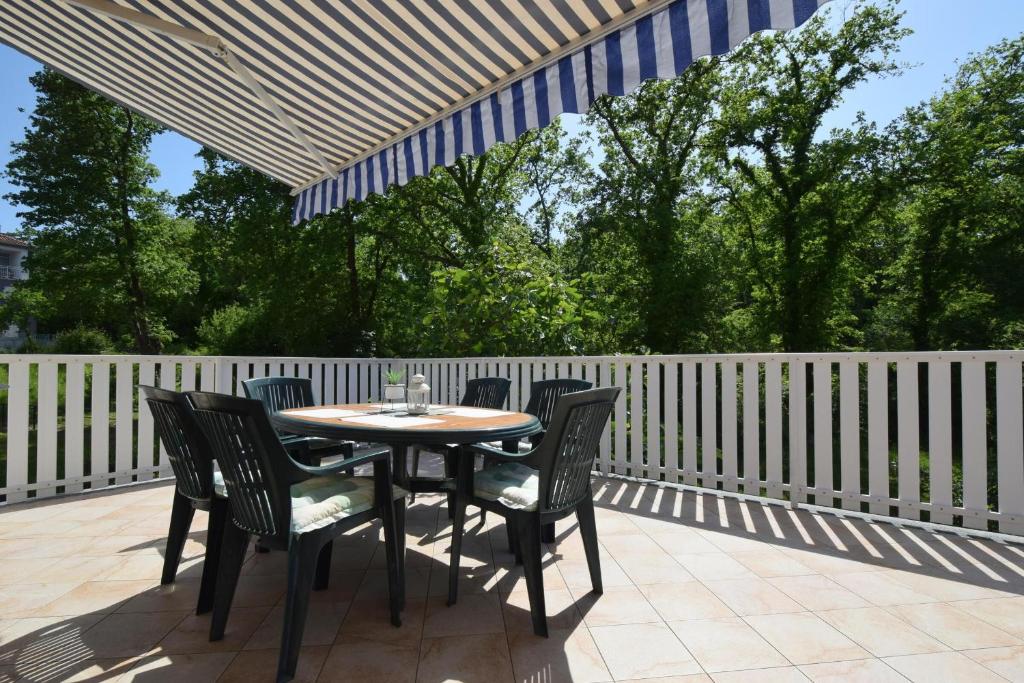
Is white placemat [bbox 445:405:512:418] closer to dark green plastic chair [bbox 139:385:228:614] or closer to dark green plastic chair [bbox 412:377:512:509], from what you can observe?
dark green plastic chair [bbox 412:377:512:509]

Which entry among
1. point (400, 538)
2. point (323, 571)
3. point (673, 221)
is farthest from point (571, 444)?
point (673, 221)

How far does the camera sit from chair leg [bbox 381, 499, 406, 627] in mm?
2232

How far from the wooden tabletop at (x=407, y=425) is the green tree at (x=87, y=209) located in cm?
1287

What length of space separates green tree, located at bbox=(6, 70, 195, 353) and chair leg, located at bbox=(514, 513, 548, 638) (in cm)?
1421

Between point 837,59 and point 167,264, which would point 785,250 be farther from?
point 167,264

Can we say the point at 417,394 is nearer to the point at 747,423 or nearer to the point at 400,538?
the point at 400,538

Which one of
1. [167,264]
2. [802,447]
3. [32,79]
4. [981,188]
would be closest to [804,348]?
[981,188]

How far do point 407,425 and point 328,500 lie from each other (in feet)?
1.80

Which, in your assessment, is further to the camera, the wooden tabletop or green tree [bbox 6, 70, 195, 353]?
green tree [bbox 6, 70, 195, 353]

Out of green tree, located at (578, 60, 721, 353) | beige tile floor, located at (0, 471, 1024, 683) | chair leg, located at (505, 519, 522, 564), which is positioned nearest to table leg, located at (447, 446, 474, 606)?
beige tile floor, located at (0, 471, 1024, 683)

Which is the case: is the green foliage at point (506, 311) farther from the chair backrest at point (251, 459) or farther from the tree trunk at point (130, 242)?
the tree trunk at point (130, 242)

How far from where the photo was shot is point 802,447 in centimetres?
379

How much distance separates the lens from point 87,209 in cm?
1280

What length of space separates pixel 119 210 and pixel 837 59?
1952cm
